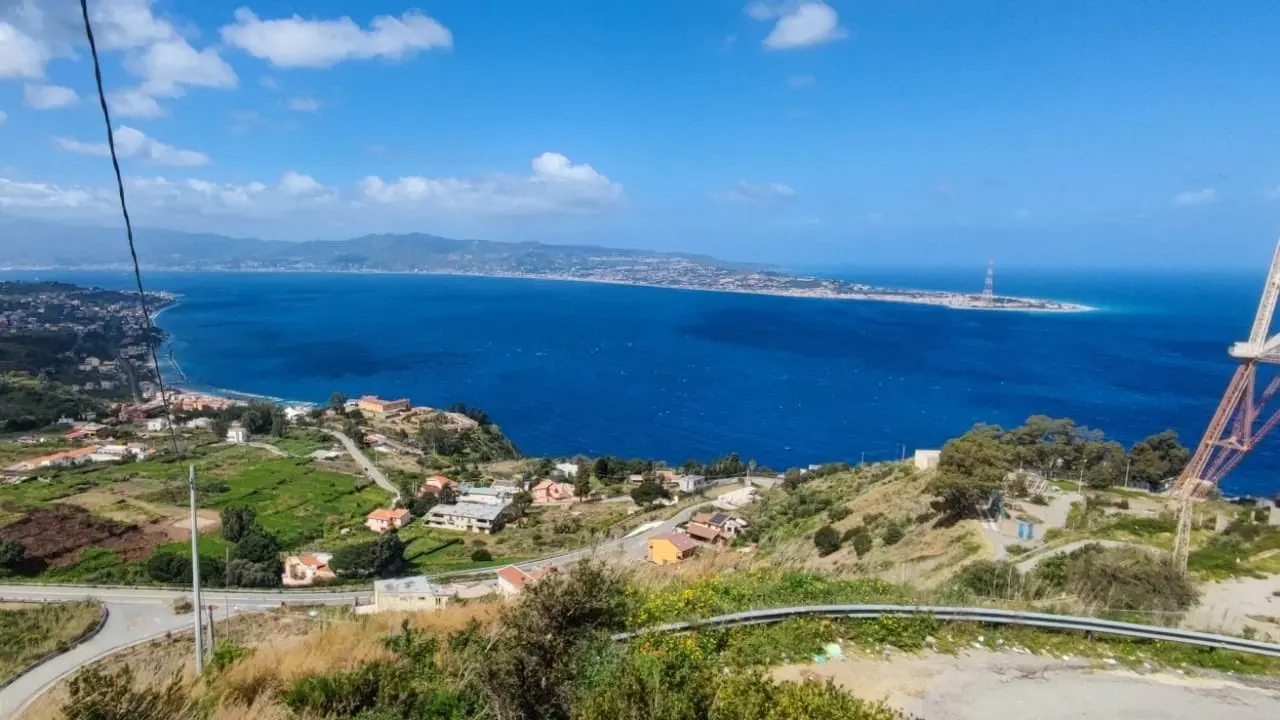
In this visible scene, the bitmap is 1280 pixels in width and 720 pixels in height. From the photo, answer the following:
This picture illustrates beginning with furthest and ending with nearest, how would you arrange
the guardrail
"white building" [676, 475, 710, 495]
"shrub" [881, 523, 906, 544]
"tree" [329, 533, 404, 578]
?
1. "white building" [676, 475, 710, 495]
2. "tree" [329, 533, 404, 578]
3. "shrub" [881, 523, 906, 544]
4. the guardrail

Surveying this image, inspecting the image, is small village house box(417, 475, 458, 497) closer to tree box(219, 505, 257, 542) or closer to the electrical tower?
tree box(219, 505, 257, 542)

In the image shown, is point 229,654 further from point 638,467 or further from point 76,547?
point 638,467

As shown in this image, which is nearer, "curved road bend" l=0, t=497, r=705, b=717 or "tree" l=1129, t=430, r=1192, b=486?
"curved road bend" l=0, t=497, r=705, b=717

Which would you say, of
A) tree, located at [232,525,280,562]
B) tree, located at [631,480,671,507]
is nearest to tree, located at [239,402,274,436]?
tree, located at [232,525,280,562]

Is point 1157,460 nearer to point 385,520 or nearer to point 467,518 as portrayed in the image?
point 467,518

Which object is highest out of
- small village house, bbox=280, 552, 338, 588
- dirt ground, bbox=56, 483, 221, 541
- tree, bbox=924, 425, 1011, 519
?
tree, bbox=924, 425, 1011, 519

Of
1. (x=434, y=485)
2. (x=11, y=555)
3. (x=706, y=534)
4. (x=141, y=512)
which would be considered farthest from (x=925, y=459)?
(x=141, y=512)

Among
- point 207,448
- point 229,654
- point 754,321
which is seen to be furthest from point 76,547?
point 754,321
